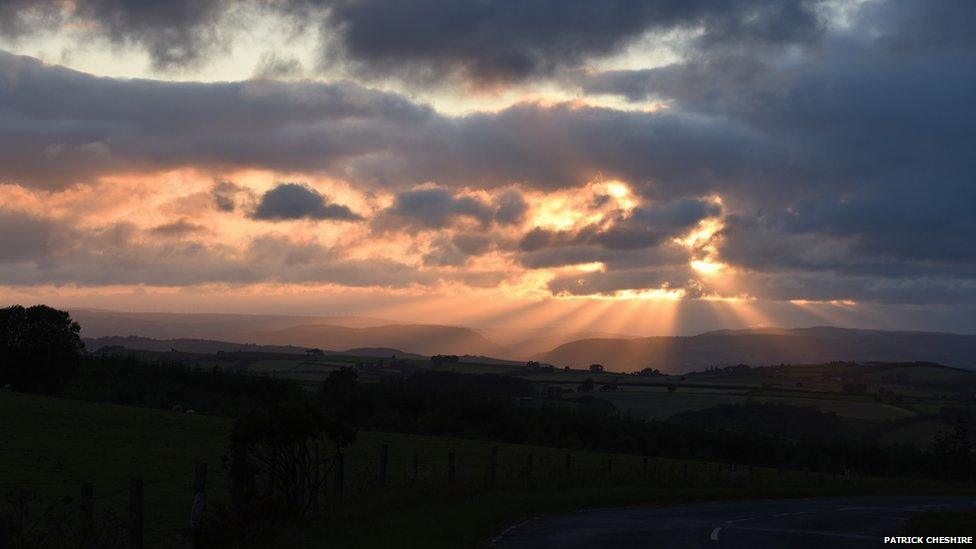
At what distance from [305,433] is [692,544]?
9.83 meters

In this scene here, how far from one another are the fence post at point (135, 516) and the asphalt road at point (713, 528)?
7.76m

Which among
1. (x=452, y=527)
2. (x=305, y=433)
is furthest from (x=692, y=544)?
(x=305, y=433)

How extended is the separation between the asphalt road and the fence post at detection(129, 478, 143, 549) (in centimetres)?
776

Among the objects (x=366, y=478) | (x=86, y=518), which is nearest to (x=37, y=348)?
(x=366, y=478)

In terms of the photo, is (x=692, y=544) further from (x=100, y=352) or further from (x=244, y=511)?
(x=100, y=352)

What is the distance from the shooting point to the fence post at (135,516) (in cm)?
1920

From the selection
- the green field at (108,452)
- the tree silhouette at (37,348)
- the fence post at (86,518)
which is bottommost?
the green field at (108,452)

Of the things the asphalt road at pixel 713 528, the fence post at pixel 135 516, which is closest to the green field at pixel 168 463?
the fence post at pixel 135 516

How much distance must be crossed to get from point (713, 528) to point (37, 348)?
375ft

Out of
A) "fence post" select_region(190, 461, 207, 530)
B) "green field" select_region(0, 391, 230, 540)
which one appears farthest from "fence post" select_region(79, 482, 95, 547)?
"green field" select_region(0, 391, 230, 540)

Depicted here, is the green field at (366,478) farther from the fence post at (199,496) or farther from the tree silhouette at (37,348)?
the tree silhouette at (37,348)

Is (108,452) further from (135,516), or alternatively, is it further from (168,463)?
(135,516)

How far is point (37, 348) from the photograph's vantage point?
122 m

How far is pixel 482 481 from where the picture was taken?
114 feet
